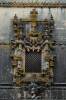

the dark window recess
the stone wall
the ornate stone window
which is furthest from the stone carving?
the dark window recess

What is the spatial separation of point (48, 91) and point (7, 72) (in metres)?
1.83

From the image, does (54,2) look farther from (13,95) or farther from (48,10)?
(13,95)

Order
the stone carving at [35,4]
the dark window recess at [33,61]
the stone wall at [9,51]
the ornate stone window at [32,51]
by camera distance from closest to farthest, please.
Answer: the stone wall at [9,51] < the ornate stone window at [32,51] < the dark window recess at [33,61] < the stone carving at [35,4]

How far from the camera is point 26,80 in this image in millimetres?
16516

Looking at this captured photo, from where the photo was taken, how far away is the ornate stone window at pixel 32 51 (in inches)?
655

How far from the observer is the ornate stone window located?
1662 cm

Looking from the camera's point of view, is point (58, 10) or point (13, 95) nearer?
point (13, 95)

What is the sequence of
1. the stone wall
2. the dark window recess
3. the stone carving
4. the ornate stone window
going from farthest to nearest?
the stone carving, the dark window recess, the ornate stone window, the stone wall

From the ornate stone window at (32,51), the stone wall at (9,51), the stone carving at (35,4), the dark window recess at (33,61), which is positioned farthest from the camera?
the stone carving at (35,4)

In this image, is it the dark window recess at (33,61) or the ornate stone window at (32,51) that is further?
the dark window recess at (33,61)

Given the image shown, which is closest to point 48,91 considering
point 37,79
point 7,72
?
point 37,79

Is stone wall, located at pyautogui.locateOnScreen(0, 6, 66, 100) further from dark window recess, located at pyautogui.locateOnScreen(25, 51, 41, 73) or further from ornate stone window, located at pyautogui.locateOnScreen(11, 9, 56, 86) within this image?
dark window recess, located at pyautogui.locateOnScreen(25, 51, 41, 73)

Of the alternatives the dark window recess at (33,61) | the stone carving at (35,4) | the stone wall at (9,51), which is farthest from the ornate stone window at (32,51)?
the stone carving at (35,4)

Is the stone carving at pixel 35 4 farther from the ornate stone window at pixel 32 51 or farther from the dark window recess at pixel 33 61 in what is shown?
the dark window recess at pixel 33 61
